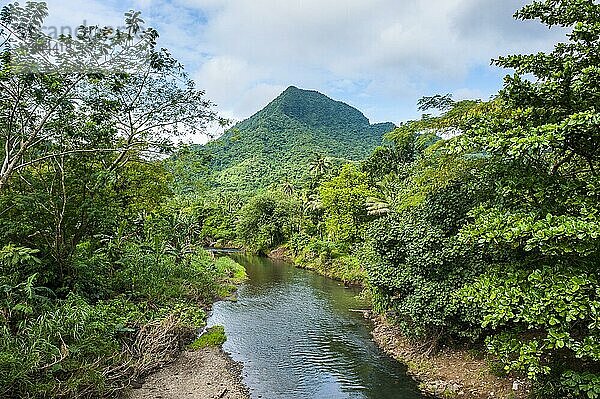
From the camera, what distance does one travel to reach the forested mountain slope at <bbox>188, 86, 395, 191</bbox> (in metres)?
91.2

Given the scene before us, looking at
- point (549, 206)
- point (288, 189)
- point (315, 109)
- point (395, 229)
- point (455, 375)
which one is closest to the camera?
point (549, 206)

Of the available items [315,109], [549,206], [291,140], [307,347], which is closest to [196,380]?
[307,347]

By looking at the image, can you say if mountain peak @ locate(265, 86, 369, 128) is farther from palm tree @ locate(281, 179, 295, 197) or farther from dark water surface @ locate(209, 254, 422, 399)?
dark water surface @ locate(209, 254, 422, 399)

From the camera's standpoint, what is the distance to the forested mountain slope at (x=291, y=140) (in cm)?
9119

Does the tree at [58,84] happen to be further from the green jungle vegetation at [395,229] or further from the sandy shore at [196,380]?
the sandy shore at [196,380]

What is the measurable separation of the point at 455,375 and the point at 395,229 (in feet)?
16.4

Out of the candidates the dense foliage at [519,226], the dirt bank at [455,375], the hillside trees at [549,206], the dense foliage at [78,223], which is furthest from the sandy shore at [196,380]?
the hillside trees at [549,206]

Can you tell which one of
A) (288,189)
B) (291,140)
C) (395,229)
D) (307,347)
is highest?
(291,140)

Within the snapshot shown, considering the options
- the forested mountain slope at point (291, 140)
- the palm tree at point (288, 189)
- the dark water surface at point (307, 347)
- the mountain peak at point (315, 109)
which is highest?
the mountain peak at point (315, 109)

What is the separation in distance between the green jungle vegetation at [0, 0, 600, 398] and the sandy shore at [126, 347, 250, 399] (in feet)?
2.24

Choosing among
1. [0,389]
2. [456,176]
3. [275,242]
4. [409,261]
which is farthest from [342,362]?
[275,242]

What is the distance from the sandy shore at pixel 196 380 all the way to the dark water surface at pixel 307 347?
0.61m

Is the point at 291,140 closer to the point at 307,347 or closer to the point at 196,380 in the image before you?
the point at 307,347

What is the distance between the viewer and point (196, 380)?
1339 centimetres
